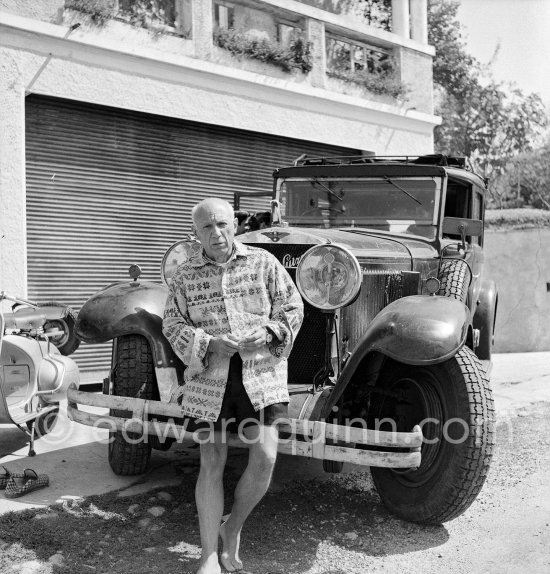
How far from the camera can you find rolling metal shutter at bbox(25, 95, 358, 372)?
7.10 meters

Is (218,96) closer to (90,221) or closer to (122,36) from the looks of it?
(122,36)

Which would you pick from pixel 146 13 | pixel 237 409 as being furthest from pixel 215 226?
pixel 146 13

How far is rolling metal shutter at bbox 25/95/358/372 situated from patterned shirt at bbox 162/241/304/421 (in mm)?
4400

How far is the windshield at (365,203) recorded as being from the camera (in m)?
4.87

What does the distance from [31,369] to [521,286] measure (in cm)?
818

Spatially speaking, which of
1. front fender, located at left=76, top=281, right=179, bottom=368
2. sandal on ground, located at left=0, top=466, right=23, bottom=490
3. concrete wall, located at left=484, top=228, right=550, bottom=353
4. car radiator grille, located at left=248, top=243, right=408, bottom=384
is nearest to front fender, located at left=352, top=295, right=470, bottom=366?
car radiator grille, located at left=248, top=243, right=408, bottom=384

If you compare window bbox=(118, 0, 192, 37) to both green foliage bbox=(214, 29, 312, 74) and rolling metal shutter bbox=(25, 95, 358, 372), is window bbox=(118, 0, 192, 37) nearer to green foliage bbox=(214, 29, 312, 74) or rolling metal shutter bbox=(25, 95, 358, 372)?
green foliage bbox=(214, 29, 312, 74)

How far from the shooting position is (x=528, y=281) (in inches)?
430

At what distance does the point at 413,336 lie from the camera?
3320mm

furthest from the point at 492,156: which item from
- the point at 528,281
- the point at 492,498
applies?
the point at 492,498

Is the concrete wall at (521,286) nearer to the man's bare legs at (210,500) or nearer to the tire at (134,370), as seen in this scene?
the tire at (134,370)

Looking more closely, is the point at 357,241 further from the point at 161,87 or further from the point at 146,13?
the point at 146,13

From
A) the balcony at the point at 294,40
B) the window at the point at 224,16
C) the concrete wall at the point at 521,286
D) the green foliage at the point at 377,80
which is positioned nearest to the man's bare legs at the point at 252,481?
the balcony at the point at 294,40

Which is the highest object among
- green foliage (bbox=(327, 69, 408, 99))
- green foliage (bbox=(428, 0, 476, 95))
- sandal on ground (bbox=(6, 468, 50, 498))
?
green foliage (bbox=(428, 0, 476, 95))
